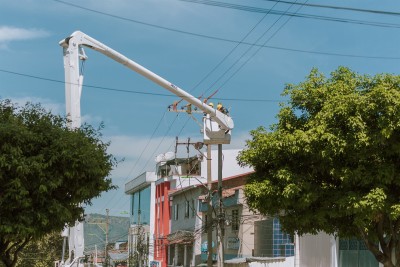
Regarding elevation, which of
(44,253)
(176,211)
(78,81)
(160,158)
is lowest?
(44,253)

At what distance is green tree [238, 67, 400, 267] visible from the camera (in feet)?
54.9

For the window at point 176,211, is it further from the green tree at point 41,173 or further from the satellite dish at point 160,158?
the green tree at point 41,173

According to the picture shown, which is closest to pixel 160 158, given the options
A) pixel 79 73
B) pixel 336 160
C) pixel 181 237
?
pixel 181 237

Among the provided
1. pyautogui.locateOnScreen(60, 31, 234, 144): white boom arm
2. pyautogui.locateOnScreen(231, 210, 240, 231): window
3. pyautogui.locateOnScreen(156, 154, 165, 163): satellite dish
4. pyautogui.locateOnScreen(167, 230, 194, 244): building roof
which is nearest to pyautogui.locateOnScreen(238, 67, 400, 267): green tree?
pyautogui.locateOnScreen(60, 31, 234, 144): white boom arm

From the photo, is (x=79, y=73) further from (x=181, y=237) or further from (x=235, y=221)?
(x=181, y=237)

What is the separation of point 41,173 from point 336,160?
744cm

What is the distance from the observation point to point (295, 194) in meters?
17.9

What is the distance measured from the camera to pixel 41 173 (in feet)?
54.1

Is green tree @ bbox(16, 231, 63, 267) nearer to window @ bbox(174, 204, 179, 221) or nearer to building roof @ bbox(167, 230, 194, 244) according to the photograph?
window @ bbox(174, 204, 179, 221)

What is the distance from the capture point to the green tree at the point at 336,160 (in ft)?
54.9

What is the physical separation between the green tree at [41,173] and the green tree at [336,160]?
15.2ft

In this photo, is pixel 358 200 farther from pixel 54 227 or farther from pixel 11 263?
pixel 11 263

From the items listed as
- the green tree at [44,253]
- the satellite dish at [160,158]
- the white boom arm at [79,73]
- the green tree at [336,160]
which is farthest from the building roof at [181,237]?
the green tree at [336,160]

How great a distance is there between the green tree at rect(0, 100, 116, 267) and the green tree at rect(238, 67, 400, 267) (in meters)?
4.62
